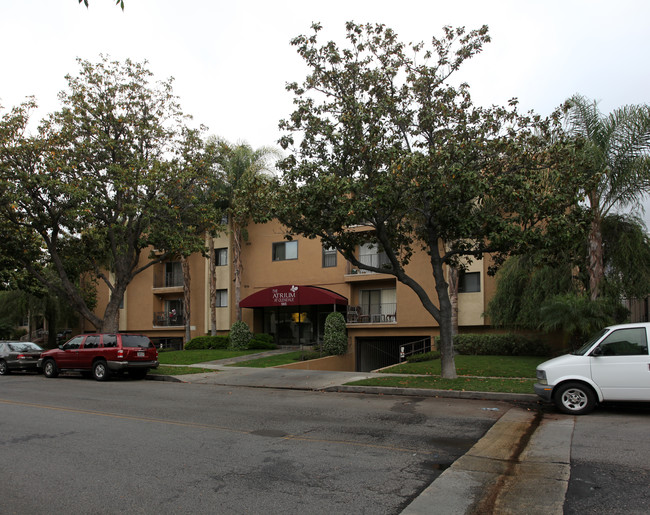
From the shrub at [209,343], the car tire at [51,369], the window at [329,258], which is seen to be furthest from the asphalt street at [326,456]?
the shrub at [209,343]

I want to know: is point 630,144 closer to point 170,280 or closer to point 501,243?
point 501,243

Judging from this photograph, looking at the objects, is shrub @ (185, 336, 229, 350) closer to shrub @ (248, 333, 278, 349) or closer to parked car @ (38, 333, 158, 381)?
shrub @ (248, 333, 278, 349)

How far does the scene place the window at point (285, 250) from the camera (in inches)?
1272

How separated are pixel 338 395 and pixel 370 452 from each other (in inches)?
A: 268

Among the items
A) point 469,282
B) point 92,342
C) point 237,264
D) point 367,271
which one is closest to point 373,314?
point 367,271

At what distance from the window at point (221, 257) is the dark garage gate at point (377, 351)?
10.9m

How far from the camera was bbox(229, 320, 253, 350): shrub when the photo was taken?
30.6 metres

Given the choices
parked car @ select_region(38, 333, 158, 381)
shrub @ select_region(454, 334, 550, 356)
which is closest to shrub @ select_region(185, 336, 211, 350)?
parked car @ select_region(38, 333, 158, 381)

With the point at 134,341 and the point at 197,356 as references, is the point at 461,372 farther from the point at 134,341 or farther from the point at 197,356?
the point at 197,356

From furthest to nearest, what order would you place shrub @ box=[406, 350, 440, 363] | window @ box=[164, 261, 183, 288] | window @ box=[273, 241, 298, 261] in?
1. window @ box=[164, 261, 183, 288]
2. window @ box=[273, 241, 298, 261]
3. shrub @ box=[406, 350, 440, 363]

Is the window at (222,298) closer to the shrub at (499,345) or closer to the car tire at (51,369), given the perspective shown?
the car tire at (51,369)

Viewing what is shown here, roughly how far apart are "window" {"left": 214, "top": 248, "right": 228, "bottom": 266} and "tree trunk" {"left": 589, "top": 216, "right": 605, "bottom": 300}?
75.1ft

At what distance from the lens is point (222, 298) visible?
35.3 m

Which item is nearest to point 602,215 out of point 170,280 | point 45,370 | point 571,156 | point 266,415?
point 571,156
